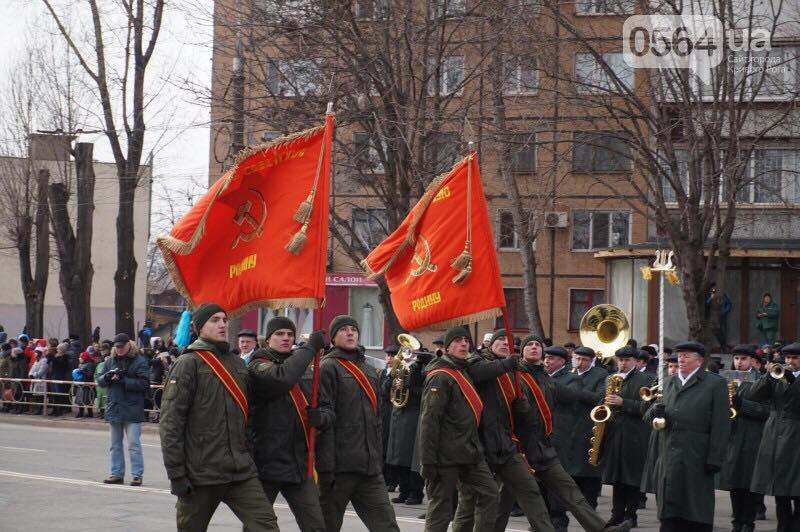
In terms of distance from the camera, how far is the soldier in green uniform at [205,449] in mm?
9211

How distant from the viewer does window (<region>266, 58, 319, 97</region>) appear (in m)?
26.1

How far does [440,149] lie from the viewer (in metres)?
27.1

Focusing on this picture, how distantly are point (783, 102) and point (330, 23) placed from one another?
26.6 ft

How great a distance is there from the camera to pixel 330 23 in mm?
24953

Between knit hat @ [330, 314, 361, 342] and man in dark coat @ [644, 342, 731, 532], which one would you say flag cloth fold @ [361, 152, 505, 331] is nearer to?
knit hat @ [330, 314, 361, 342]

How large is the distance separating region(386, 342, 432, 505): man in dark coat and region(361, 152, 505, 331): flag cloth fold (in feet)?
14.1

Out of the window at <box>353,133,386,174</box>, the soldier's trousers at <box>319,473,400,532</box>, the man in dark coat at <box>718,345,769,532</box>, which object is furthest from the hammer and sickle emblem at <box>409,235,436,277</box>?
the window at <box>353,133,386,174</box>

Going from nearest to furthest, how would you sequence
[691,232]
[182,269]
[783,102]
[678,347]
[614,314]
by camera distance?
[182,269]
[678,347]
[614,314]
[691,232]
[783,102]

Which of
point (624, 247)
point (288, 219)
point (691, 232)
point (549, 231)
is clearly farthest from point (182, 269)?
point (549, 231)

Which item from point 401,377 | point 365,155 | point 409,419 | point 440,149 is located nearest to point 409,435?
point 409,419

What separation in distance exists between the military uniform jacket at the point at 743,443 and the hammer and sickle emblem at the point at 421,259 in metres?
4.23

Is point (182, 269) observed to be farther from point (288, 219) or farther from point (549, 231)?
point (549, 231)

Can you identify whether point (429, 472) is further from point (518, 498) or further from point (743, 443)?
point (743, 443)

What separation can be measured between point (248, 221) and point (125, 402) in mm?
6592
